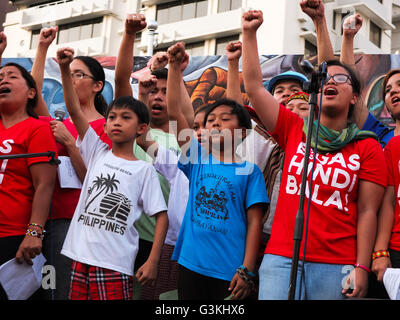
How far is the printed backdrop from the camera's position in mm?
4824

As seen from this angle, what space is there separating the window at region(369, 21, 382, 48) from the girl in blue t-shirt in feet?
52.6

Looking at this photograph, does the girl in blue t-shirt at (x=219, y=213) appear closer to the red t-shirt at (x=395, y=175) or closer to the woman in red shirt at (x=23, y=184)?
the red t-shirt at (x=395, y=175)

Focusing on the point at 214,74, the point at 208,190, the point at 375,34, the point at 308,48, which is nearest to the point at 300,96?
the point at 208,190

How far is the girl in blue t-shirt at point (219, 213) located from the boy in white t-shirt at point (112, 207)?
0.19m

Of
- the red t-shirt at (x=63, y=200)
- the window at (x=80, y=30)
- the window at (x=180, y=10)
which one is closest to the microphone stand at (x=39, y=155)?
the red t-shirt at (x=63, y=200)

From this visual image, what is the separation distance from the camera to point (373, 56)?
4.82m

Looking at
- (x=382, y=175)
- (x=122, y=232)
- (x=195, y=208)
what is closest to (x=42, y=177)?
(x=122, y=232)

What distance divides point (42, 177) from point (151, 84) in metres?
0.87

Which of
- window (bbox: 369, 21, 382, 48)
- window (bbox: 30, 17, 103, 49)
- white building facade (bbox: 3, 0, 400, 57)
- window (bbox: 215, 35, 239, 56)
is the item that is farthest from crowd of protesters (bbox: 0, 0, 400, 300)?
window (bbox: 30, 17, 103, 49)

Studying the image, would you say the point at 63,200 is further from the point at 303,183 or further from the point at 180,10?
the point at 180,10

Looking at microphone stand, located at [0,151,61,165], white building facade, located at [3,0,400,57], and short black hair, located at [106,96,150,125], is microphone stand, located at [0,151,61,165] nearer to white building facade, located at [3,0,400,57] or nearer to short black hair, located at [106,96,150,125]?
short black hair, located at [106,96,150,125]

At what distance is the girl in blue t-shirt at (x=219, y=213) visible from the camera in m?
2.60

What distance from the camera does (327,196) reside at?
8.16ft
